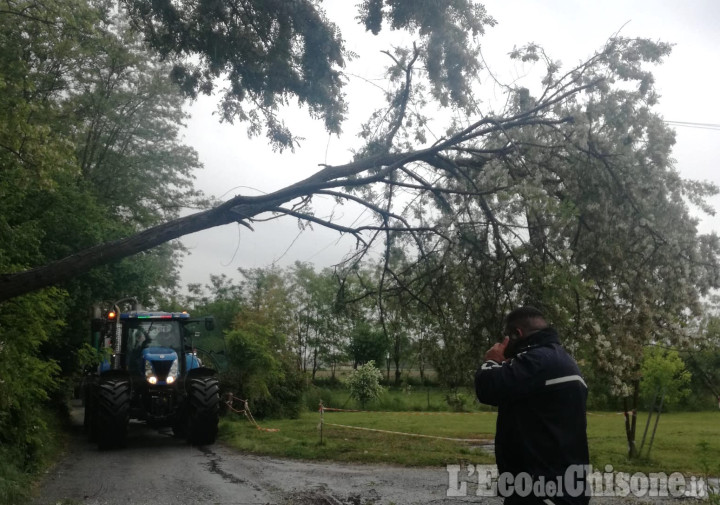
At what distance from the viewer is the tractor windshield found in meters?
16.0

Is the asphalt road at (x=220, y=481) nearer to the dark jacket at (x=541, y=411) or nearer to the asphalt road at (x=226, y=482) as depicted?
the asphalt road at (x=226, y=482)

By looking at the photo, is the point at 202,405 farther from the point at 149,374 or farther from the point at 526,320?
the point at 526,320

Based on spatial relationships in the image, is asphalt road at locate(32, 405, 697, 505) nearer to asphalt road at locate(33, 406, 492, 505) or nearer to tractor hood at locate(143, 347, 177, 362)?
asphalt road at locate(33, 406, 492, 505)

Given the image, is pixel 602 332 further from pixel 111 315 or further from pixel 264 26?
pixel 111 315

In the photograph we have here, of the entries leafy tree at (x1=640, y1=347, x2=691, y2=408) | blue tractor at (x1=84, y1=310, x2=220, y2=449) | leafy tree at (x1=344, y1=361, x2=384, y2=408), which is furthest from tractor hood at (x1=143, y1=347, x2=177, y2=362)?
leafy tree at (x1=344, y1=361, x2=384, y2=408)

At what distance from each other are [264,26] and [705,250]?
6.57 meters

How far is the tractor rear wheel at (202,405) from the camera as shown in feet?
48.2

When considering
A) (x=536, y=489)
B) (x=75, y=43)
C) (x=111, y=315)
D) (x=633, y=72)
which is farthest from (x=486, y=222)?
(x=75, y=43)

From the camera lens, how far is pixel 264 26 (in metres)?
10.1

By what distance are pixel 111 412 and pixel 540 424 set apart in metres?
Result: 12.2

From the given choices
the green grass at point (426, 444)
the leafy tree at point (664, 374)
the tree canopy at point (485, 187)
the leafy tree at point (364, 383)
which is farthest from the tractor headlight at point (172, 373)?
the leafy tree at point (364, 383)

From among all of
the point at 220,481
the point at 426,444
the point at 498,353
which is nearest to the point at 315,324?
the point at 426,444

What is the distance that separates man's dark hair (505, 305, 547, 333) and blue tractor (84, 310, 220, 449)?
11.7 meters

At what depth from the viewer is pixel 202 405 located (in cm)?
1471
